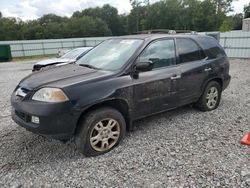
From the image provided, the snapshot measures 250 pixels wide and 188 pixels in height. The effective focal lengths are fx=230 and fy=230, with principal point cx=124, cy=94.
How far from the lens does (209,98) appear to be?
4.89 metres

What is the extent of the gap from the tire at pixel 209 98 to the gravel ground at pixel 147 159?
420 mm

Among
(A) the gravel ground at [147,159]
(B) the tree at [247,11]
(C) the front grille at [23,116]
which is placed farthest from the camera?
(B) the tree at [247,11]

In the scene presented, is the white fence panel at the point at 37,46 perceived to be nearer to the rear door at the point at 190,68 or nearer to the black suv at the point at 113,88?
the black suv at the point at 113,88

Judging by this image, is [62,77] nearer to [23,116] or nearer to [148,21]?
[23,116]

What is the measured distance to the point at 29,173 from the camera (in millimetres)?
2900

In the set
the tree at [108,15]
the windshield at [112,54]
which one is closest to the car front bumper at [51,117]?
the windshield at [112,54]

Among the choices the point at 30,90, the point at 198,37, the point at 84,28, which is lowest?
the point at 30,90

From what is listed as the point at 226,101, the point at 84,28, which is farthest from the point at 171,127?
the point at 84,28

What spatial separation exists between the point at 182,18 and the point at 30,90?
5718 cm

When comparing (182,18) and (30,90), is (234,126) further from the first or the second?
(182,18)

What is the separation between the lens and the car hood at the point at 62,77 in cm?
308

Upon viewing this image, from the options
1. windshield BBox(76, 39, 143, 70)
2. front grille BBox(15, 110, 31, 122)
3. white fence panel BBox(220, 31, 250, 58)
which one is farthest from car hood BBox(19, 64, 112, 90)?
white fence panel BBox(220, 31, 250, 58)

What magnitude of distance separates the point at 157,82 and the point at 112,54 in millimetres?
885

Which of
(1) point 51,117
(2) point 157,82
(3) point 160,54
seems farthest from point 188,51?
(1) point 51,117
